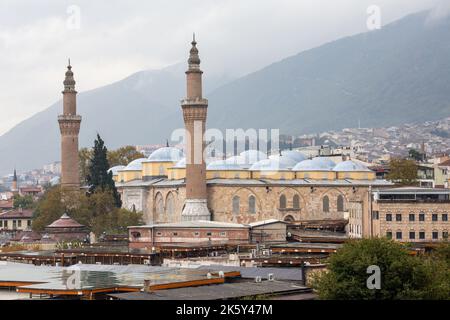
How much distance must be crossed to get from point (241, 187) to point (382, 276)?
154ft

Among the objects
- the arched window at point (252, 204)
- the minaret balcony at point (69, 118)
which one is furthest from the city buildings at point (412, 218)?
the minaret balcony at point (69, 118)

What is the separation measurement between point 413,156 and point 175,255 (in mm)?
74091

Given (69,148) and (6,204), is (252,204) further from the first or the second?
(6,204)

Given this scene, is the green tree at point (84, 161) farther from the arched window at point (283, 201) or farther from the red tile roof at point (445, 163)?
the red tile roof at point (445, 163)

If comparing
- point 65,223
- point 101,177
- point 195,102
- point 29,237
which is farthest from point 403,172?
point 29,237

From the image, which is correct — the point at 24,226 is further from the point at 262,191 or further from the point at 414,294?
the point at 414,294

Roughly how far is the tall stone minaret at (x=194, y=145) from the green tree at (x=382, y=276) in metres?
41.3

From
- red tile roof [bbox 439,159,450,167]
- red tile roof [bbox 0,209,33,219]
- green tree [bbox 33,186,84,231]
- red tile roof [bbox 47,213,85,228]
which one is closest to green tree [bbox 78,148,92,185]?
red tile roof [bbox 0,209,33,219]

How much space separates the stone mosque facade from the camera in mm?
78125

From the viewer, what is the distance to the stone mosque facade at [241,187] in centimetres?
7812

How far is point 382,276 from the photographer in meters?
34.7

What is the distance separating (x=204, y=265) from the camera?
1879 inches

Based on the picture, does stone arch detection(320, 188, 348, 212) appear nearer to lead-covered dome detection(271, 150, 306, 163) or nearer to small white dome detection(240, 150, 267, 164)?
small white dome detection(240, 150, 267, 164)
